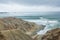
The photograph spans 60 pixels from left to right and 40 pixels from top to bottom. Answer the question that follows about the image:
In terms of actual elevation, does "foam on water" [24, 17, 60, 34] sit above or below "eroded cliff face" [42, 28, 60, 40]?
above

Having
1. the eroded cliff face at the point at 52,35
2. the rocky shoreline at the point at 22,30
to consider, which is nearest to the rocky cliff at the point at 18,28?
the rocky shoreline at the point at 22,30

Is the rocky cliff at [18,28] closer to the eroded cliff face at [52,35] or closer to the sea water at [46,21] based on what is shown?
the sea water at [46,21]

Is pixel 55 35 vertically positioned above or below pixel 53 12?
below

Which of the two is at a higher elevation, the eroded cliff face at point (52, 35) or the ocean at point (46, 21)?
the ocean at point (46, 21)

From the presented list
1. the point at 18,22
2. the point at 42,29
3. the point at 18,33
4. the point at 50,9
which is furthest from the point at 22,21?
the point at 50,9

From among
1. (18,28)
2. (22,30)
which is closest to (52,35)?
(22,30)

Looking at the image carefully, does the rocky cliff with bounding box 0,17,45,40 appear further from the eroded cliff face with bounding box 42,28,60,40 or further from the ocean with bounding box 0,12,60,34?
the eroded cliff face with bounding box 42,28,60,40

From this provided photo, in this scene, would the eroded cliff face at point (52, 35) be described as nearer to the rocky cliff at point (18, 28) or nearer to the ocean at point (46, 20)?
the ocean at point (46, 20)

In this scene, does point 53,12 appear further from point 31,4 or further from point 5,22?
point 5,22

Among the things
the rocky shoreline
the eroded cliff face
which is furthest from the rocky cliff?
the eroded cliff face
